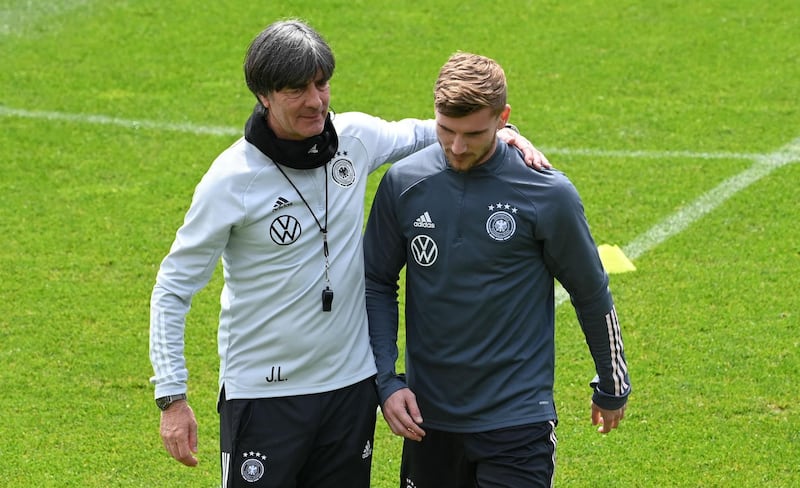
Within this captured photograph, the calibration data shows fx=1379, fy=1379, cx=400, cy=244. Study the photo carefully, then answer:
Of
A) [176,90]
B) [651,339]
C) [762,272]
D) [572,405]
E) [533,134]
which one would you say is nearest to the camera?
[572,405]

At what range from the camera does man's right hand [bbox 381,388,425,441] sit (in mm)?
4164

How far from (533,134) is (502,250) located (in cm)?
520

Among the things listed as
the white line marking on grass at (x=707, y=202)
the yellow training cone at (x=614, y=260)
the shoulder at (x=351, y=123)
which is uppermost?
the shoulder at (x=351, y=123)

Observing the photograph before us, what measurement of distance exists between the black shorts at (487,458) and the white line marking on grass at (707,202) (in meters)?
2.94

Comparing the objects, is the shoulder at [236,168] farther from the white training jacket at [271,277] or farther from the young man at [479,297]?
the young man at [479,297]

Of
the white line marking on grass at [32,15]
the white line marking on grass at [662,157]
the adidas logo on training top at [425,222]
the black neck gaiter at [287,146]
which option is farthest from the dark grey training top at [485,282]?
the white line marking on grass at [32,15]

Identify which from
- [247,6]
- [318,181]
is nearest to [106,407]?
[318,181]

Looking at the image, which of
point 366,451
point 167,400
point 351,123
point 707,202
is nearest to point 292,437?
point 366,451

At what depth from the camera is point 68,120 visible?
9672 mm

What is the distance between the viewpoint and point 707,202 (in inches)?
326

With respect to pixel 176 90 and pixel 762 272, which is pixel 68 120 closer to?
pixel 176 90

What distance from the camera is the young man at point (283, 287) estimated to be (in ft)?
13.4

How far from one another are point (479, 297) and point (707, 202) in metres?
4.47

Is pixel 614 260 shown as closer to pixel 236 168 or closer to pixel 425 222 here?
pixel 425 222
